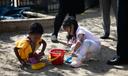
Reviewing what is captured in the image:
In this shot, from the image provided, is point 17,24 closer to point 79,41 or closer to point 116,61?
point 79,41

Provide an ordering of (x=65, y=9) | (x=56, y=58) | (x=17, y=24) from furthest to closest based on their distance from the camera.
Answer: (x=17, y=24) → (x=65, y=9) → (x=56, y=58)

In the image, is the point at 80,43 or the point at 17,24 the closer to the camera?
the point at 80,43

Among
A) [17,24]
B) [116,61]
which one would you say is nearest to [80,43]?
[116,61]

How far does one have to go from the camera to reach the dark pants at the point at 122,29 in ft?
19.2

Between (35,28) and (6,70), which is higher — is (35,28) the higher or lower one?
the higher one

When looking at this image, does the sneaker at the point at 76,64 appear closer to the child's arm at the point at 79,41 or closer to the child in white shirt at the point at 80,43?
the child in white shirt at the point at 80,43

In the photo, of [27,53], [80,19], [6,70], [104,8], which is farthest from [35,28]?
[80,19]

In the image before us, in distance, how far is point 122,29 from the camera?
5.94 m

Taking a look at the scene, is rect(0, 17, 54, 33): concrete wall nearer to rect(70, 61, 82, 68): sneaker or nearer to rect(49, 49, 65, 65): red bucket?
rect(49, 49, 65, 65): red bucket

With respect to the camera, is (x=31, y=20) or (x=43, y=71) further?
(x=31, y=20)

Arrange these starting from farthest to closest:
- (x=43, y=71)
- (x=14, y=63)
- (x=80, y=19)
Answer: (x=80, y=19) → (x=14, y=63) → (x=43, y=71)

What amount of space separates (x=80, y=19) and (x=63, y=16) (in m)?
2.49

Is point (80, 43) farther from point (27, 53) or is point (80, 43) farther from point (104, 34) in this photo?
point (104, 34)

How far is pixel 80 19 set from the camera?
383 inches
